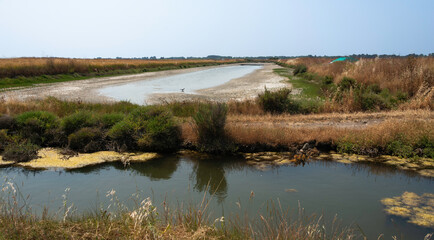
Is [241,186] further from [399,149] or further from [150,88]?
[150,88]

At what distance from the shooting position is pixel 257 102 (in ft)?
48.9

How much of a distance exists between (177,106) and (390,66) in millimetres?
14194

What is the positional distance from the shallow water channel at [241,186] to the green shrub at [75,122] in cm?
232

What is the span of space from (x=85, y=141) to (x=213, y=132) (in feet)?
13.8

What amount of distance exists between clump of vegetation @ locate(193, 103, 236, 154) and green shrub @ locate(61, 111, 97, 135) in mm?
3878

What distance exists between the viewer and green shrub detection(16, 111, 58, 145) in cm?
1063

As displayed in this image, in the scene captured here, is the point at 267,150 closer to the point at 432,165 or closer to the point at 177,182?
the point at 177,182

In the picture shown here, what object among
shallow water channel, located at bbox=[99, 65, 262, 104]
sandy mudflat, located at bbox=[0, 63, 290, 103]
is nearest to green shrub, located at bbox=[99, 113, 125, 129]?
sandy mudflat, located at bbox=[0, 63, 290, 103]

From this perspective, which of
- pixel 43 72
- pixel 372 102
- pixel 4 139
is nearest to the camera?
pixel 4 139

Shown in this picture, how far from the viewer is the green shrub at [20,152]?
9.30 meters

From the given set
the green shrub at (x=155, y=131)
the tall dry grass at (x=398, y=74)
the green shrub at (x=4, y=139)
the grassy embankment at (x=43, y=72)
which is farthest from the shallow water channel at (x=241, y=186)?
the grassy embankment at (x=43, y=72)

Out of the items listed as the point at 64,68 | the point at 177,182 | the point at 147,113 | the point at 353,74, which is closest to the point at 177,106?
the point at 147,113

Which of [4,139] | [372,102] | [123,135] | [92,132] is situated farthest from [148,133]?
[372,102]

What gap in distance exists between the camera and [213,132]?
10.2 meters
